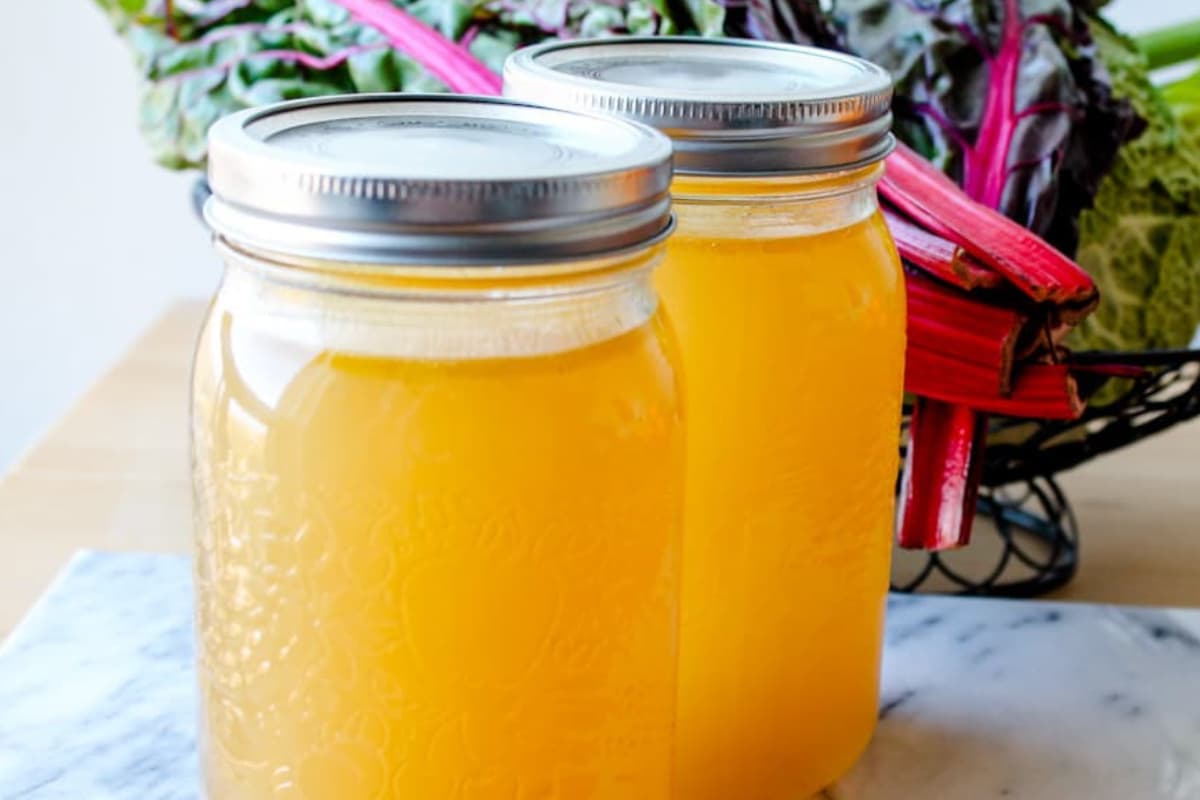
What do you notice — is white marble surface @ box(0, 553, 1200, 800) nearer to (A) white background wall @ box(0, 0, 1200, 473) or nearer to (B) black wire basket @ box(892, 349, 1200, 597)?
(B) black wire basket @ box(892, 349, 1200, 597)

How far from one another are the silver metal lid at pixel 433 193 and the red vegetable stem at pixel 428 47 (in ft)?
1.05

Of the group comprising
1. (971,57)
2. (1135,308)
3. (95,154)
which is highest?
(971,57)

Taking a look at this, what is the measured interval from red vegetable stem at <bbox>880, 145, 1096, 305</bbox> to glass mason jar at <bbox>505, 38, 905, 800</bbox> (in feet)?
0.25

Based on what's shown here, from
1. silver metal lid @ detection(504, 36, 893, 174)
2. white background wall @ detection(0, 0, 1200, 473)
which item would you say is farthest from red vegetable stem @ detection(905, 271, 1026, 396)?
white background wall @ detection(0, 0, 1200, 473)

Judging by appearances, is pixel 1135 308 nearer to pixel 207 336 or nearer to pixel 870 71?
pixel 870 71

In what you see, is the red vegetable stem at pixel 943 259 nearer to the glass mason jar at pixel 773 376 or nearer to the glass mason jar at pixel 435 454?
the glass mason jar at pixel 773 376

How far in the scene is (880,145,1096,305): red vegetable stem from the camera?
2.42ft

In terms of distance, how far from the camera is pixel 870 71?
685 mm

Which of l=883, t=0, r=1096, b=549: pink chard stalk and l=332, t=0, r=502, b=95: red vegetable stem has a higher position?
l=332, t=0, r=502, b=95: red vegetable stem

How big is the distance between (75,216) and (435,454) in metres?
1.26

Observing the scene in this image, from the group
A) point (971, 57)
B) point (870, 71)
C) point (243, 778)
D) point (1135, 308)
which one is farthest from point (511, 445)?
point (1135, 308)

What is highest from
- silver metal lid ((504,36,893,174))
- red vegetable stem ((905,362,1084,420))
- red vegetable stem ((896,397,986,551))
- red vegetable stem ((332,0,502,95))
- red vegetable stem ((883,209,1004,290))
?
silver metal lid ((504,36,893,174))

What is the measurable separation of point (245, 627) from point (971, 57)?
0.54 m

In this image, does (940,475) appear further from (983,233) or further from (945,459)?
(983,233)
